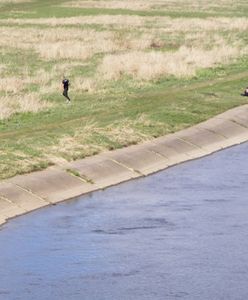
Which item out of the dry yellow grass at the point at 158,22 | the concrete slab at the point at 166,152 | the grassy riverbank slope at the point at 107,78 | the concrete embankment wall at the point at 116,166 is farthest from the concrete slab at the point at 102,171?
the dry yellow grass at the point at 158,22

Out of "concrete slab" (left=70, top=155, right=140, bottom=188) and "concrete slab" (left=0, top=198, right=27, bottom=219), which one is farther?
"concrete slab" (left=70, top=155, right=140, bottom=188)

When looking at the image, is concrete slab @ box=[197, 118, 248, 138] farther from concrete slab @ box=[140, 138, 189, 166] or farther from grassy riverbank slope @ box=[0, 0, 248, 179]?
concrete slab @ box=[140, 138, 189, 166]

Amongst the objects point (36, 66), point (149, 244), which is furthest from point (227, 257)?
point (36, 66)

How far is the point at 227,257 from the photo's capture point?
29.6 m

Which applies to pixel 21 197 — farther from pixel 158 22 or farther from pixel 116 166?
pixel 158 22

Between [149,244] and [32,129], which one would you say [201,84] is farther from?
[149,244]

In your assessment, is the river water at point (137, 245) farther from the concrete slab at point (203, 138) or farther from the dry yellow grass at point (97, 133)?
the concrete slab at point (203, 138)

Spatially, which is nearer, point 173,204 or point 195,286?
point 195,286

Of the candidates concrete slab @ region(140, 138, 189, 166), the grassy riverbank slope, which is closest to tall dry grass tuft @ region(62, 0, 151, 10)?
the grassy riverbank slope

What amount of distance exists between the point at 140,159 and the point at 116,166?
6.00 feet

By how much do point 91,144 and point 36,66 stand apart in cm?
2544

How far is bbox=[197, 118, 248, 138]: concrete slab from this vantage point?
50.0 m

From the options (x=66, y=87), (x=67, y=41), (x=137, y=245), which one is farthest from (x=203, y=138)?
(x=67, y=41)

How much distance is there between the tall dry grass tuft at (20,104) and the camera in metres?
49.2
